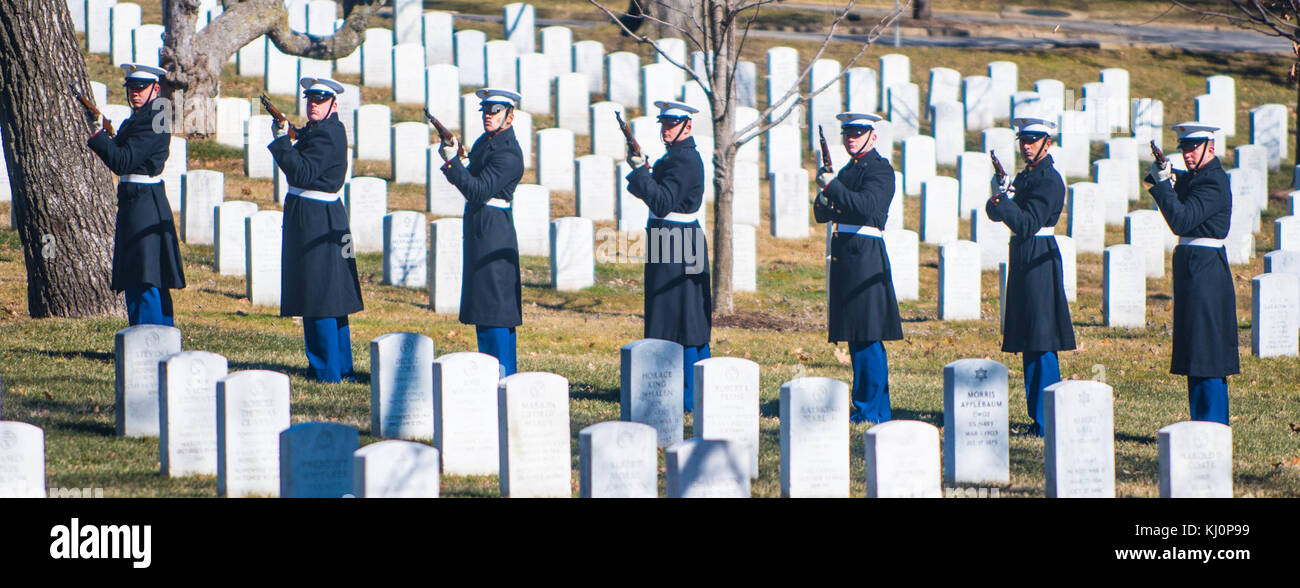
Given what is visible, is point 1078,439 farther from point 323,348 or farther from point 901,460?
point 323,348

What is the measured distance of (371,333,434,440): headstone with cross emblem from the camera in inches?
302

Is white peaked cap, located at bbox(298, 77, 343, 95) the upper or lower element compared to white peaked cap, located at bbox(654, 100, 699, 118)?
upper

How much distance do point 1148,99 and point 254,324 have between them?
51.2 feet

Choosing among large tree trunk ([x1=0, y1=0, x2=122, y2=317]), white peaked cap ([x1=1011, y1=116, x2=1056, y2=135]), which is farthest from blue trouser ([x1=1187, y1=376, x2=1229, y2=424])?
large tree trunk ([x1=0, y1=0, x2=122, y2=317])

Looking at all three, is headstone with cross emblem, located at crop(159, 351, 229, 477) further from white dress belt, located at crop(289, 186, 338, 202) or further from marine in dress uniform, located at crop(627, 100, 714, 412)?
marine in dress uniform, located at crop(627, 100, 714, 412)

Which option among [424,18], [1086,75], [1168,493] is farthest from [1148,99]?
[1168,493]

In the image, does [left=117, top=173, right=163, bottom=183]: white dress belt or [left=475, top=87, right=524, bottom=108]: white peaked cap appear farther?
[left=117, top=173, right=163, bottom=183]: white dress belt

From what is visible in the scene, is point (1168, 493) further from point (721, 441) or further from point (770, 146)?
point (770, 146)

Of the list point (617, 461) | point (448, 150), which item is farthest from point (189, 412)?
point (448, 150)

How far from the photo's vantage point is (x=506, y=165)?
8.96 m

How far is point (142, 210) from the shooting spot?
9492 mm

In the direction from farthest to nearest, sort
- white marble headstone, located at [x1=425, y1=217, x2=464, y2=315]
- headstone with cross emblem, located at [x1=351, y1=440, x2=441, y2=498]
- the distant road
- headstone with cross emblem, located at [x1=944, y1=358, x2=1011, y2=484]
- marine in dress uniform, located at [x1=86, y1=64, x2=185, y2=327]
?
the distant road → white marble headstone, located at [x1=425, y1=217, x2=464, y2=315] → marine in dress uniform, located at [x1=86, y1=64, x2=185, y2=327] → headstone with cross emblem, located at [x1=944, y1=358, x2=1011, y2=484] → headstone with cross emblem, located at [x1=351, y1=440, x2=441, y2=498]

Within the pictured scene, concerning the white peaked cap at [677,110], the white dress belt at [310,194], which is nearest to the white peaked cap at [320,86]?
the white dress belt at [310,194]

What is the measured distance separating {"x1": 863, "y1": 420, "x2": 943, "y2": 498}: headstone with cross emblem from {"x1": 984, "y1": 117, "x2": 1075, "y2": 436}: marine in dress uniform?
2610 millimetres
